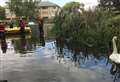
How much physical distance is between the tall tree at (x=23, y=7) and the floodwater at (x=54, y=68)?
2265 inches

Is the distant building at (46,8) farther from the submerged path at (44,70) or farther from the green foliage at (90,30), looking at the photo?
the submerged path at (44,70)

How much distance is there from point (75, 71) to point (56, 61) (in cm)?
357

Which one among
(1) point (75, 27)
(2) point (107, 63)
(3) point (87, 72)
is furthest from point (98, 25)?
(3) point (87, 72)

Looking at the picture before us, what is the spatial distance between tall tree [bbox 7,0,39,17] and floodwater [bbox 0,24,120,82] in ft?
189

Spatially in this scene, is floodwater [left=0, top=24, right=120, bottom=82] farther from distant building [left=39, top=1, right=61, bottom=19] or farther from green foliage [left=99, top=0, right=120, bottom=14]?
distant building [left=39, top=1, right=61, bottom=19]

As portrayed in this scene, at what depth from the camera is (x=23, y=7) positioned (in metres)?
82.9

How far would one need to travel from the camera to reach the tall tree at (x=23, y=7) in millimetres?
81750

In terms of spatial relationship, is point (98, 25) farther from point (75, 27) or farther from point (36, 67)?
point (36, 67)

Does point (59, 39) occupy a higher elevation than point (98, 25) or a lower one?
lower

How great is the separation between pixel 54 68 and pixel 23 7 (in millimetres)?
65506

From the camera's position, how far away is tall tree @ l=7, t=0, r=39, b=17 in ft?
268

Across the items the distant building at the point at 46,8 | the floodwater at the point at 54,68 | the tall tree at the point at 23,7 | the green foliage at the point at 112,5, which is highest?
the green foliage at the point at 112,5

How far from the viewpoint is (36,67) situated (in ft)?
61.6

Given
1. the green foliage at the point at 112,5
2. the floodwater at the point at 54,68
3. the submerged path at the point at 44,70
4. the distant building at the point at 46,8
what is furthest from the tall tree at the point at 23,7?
the submerged path at the point at 44,70
